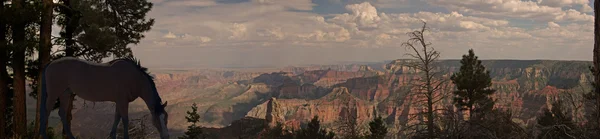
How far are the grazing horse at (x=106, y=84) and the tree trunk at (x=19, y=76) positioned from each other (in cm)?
448

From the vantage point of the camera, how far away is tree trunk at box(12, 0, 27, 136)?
412 inches

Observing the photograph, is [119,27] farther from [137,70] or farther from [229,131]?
[229,131]

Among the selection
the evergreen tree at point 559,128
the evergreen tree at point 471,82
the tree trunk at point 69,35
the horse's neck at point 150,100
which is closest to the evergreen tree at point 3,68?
the tree trunk at point 69,35

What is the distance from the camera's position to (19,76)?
36.1 feet

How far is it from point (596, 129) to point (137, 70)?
24.1 ft

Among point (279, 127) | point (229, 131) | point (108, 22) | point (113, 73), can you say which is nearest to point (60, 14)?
point (108, 22)

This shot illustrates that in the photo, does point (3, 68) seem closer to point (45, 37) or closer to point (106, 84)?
point (45, 37)

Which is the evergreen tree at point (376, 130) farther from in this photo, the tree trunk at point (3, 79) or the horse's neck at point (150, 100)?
the horse's neck at point (150, 100)

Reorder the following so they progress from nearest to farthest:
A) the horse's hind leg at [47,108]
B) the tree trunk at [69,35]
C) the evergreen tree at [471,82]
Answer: the horse's hind leg at [47,108] → the tree trunk at [69,35] → the evergreen tree at [471,82]

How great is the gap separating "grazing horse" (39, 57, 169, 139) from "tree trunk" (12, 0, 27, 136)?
448cm

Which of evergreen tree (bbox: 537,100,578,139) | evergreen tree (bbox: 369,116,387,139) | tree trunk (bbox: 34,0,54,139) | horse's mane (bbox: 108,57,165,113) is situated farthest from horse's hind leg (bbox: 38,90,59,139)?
evergreen tree (bbox: 369,116,387,139)

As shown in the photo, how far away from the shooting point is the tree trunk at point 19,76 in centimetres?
1046

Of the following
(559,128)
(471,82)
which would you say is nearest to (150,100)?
(559,128)

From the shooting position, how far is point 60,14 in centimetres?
1205
